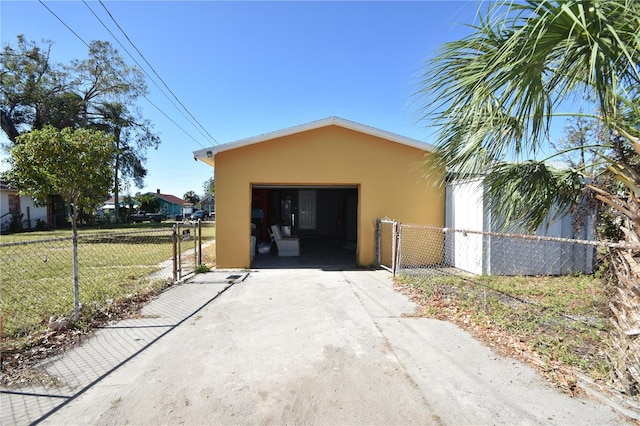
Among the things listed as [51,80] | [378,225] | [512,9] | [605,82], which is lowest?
[378,225]

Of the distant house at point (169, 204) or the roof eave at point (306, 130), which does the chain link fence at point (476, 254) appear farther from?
the distant house at point (169, 204)

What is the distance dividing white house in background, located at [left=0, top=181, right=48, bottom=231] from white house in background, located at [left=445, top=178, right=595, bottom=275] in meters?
27.4

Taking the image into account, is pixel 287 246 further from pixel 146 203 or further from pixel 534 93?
pixel 146 203

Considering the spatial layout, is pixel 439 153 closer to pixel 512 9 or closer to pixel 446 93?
pixel 446 93

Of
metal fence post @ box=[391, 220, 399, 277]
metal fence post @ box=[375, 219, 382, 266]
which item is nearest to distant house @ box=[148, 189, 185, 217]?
metal fence post @ box=[375, 219, 382, 266]

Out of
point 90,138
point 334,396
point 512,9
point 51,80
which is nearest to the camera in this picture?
point 512,9

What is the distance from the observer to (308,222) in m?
17.0

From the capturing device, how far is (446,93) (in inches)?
117

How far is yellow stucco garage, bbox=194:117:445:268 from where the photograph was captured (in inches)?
325

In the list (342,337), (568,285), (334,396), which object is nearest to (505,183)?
(342,337)

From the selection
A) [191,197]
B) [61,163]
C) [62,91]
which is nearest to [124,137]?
[62,91]

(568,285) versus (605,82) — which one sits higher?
(605,82)

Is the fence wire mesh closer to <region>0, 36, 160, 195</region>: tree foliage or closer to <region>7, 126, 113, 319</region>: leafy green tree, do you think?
<region>7, 126, 113, 319</region>: leafy green tree

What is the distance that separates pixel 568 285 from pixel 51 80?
108 ft
